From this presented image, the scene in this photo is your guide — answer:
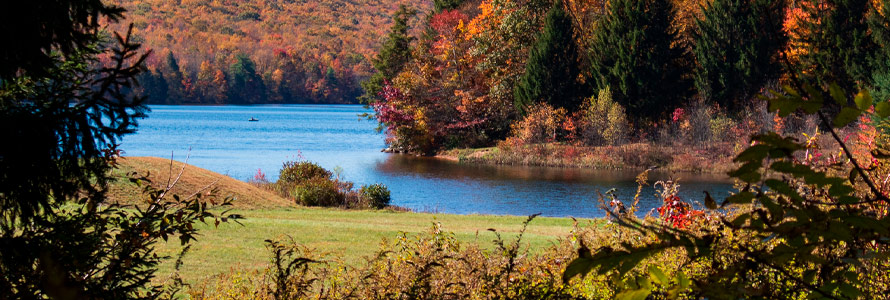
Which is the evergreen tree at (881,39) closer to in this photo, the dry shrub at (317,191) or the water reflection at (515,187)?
the water reflection at (515,187)

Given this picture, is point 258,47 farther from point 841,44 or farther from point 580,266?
point 580,266

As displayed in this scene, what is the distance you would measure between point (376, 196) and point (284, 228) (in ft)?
24.5

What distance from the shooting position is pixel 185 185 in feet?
51.3

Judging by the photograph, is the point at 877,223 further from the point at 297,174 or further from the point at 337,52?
the point at 337,52

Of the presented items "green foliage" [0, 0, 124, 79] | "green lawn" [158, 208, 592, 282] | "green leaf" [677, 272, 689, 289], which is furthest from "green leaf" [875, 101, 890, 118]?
"green lawn" [158, 208, 592, 282]

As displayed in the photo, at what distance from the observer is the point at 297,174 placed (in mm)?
21359

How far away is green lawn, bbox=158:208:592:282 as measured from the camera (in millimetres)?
9219

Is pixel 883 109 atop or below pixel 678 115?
below

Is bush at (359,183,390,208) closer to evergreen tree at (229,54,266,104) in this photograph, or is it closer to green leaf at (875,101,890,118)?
green leaf at (875,101,890,118)

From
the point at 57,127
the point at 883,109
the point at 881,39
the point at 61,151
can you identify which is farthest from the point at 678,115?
the point at 883,109

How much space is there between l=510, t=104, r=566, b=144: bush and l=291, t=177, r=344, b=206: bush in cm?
2127

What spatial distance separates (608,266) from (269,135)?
56.5m

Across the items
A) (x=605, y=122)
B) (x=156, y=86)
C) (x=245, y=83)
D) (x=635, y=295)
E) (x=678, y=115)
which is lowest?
(x=635, y=295)

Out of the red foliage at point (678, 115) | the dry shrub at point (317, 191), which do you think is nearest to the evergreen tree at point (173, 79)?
the red foliage at point (678, 115)
